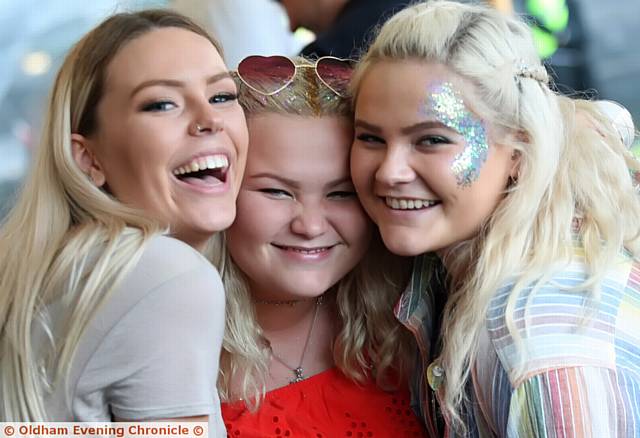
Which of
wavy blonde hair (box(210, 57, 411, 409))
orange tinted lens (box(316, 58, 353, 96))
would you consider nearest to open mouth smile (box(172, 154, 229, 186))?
wavy blonde hair (box(210, 57, 411, 409))

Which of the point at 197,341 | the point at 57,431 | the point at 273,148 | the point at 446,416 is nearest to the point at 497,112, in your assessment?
the point at 273,148

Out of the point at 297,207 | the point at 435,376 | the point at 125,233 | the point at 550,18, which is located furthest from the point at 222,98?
the point at 550,18

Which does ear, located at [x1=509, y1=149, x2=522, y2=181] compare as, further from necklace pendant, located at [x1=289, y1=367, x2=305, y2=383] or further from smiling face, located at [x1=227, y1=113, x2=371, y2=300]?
necklace pendant, located at [x1=289, y1=367, x2=305, y2=383]

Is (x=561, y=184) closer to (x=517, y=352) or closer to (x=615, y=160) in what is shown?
(x=615, y=160)

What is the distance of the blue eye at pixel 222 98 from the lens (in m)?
1.62

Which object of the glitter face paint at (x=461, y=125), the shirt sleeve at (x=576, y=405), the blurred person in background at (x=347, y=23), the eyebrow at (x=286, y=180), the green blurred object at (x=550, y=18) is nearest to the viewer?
the shirt sleeve at (x=576, y=405)

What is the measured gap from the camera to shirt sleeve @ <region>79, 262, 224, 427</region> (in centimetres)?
128

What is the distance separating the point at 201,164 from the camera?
1.54 metres

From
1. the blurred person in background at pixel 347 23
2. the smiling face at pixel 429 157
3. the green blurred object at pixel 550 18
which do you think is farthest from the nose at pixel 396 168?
the green blurred object at pixel 550 18

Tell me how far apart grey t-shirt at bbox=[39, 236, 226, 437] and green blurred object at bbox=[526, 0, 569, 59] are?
2953 mm

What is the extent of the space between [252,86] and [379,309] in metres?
0.53

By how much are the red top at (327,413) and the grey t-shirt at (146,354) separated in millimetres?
439

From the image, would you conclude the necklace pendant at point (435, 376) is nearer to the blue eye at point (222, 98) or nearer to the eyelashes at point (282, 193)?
the eyelashes at point (282, 193)

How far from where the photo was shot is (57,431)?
131 cm
